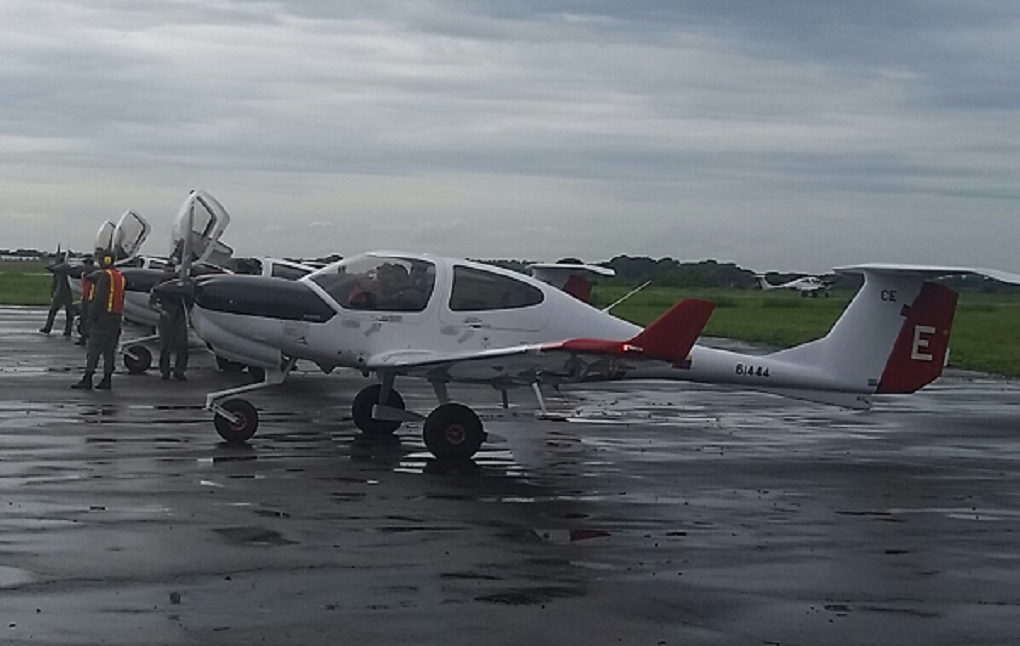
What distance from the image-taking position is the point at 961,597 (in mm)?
8414

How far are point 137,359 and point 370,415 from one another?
9.44 m

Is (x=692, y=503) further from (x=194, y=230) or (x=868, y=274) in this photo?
(x=194, y=230)

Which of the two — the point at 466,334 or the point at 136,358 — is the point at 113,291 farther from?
the point at 466,334

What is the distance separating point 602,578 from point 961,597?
2067 mm

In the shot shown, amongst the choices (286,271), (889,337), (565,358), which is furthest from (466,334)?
(286,271)

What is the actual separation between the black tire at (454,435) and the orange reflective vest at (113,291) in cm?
823

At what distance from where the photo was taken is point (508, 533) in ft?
33.1

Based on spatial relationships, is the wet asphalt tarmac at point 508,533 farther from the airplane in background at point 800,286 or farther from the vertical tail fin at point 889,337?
the airplane in background at point 800,286

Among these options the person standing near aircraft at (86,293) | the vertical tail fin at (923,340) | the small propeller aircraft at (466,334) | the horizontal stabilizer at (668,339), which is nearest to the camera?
the horizontal stabilizer at (668,339)

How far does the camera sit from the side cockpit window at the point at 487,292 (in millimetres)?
14742

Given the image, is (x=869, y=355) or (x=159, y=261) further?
(x=159, y=261)

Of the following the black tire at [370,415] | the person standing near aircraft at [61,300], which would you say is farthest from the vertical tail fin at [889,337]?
the person standing near aircraft at [61,300]

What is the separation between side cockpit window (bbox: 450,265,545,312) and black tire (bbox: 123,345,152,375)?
10744mm

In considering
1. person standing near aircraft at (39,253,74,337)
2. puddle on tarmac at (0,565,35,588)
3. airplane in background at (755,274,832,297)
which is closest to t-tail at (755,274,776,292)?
airplane in background at (755,274,832,297)
